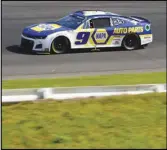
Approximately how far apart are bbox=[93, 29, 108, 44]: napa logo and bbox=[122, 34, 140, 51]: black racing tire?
2.37ft

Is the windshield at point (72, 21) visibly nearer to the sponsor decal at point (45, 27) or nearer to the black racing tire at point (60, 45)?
the sponsor decal at point (45, 27)

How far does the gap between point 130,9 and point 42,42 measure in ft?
35.5

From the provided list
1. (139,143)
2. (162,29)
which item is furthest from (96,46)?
(139,143)

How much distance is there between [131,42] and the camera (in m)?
18.5

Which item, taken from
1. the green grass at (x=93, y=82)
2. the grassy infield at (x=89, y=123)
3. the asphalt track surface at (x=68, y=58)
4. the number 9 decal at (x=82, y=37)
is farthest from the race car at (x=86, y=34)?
the grassy infield at (x=89, y=123)

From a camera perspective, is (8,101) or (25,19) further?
(25,19)

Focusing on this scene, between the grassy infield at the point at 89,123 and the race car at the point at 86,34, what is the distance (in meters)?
8.48

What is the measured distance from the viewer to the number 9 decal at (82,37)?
17.6 m

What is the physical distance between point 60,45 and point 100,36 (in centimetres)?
143

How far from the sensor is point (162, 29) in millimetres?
22438

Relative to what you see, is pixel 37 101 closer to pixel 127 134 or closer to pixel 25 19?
pixel 127 134

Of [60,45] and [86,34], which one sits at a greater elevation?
[86,34]


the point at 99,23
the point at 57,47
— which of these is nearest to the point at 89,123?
the point at 57,47

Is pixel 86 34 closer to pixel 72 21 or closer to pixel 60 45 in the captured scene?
pixel 72 21
